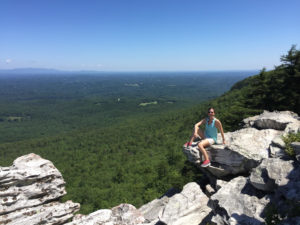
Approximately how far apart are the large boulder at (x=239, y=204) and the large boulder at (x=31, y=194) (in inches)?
434

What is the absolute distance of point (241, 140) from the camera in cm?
1113

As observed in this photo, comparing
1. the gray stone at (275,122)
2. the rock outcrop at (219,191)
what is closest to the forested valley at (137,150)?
the rock outcrop at (219,191)

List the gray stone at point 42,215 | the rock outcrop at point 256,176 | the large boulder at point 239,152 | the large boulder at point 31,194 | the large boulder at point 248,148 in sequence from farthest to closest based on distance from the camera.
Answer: the large boulder at point 31,194, the gray stone at point 42,215, the large boulder at point 239,152, the large boulder at point 248,148, the rock outcrop at point 256,176

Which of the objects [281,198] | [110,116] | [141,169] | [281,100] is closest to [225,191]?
[281,198]

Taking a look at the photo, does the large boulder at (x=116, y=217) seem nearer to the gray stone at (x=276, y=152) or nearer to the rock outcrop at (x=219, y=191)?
the rock outcrop at (x=219, y=191)

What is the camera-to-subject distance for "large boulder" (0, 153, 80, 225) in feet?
40.2

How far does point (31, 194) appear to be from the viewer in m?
13.1

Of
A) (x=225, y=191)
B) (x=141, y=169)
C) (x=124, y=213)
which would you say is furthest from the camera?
(x=141, y=169)

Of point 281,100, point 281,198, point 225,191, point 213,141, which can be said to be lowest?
point 225,191

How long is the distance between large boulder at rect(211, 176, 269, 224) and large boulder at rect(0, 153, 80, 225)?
11026 millimetres

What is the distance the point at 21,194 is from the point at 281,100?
24.4 m

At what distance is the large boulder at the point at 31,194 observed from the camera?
1225 centimetres

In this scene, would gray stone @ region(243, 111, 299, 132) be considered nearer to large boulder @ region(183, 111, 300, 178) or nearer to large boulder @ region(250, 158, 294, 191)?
large boulder @ region(183, 111, 300, 178)

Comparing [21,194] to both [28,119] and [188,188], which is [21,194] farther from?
[28,119]
